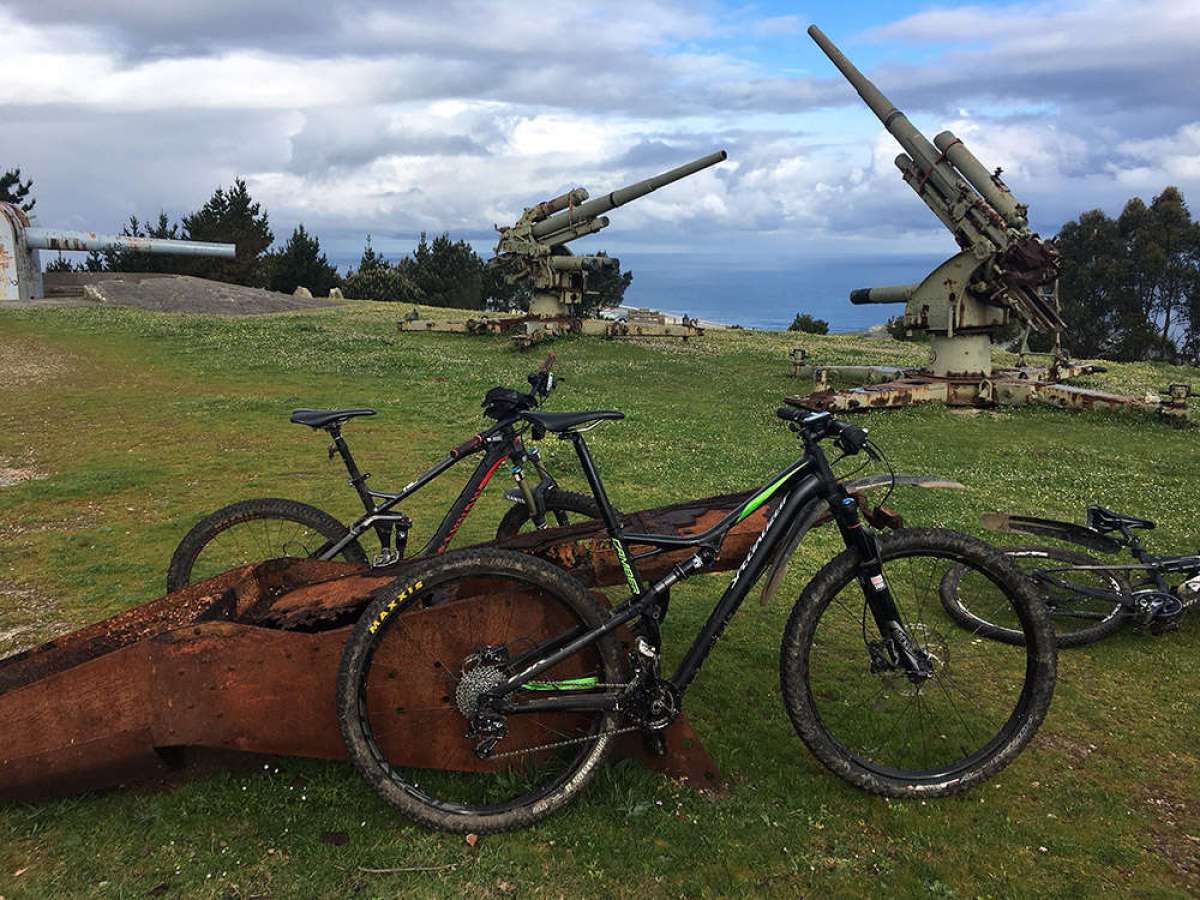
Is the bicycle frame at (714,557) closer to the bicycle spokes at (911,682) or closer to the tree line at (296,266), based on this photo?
the bicycle spokes at (911,682)

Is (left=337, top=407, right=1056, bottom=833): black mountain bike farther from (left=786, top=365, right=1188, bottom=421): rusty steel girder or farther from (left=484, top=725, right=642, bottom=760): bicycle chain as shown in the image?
(left=786, top=365, right=1188, bottom=421): rusty steel girder

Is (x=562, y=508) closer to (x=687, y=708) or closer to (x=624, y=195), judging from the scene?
(x=687, y=708)

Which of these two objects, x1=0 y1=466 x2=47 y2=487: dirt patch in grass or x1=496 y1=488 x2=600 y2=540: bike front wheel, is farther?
x1=0 y1=466 x2=47 y2=487: dirt patch in grass

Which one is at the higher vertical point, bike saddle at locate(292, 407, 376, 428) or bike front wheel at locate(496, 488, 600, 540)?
bike saddle at locate(292, 407, 376, 428)

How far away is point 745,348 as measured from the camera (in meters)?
25.5

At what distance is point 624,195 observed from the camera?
78.4 feet

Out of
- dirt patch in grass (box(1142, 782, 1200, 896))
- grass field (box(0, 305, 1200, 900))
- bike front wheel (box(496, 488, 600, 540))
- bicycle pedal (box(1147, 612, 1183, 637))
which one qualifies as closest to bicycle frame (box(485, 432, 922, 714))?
grass field (box(0, 305, 1200, 900))

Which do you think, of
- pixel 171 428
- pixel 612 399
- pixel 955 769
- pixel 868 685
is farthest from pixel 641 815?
pixel 612 399

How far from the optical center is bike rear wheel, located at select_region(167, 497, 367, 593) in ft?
17.7

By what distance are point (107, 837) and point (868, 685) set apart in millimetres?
3934

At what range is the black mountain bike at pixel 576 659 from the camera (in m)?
3.74

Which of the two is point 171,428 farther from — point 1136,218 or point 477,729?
point 1136,218

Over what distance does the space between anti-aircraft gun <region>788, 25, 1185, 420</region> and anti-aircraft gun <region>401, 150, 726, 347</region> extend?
851cm

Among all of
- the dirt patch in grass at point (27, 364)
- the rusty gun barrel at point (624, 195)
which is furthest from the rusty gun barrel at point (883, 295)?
the dirt patch in grass at point (27, 364)
